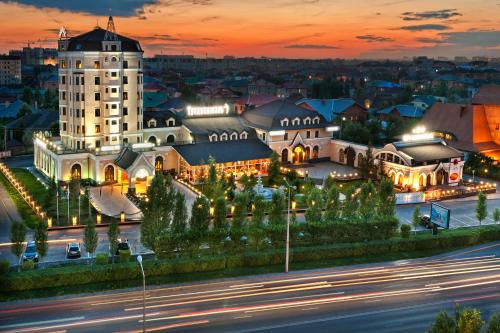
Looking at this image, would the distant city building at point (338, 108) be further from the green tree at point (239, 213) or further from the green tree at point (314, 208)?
the green tree at point (239, 213)

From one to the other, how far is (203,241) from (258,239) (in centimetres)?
487

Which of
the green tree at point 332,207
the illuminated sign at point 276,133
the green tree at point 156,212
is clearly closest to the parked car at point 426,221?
the green tree at point 332,207

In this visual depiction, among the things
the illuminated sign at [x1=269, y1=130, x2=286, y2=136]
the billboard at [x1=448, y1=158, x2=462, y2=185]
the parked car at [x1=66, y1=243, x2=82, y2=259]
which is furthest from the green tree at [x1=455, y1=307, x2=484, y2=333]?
the illuminated sign at [x1=269, y1=130, x2=286, y2=136]

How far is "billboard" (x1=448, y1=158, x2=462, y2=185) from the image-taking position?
79.8 m

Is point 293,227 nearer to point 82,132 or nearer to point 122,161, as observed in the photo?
point 122,161

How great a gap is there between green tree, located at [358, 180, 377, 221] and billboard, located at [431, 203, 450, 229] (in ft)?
23.0

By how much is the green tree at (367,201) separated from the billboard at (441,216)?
7.02 m

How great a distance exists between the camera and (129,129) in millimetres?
80625

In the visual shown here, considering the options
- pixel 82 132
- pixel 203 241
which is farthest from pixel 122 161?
pixel 203 241

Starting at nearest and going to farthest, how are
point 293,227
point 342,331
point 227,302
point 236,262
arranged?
1. point 342,331
2. point 227,302
3. point 236,262
4. point 293,227

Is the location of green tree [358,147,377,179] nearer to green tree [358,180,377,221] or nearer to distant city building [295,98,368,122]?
green tree [358,180,377,221]

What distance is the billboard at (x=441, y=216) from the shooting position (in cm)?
5591

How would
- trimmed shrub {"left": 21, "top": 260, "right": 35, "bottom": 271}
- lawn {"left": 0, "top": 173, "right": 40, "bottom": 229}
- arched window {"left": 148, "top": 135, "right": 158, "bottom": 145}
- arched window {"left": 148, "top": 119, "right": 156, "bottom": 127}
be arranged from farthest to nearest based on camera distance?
arched window {"left": 148, "top": 135, "right": 158, "bottom": 145}
arched window {"left": 148, "top": 119, "right": 156, "bottom": 127}
lawn {"left": 0, "top": 173, "right": 40, "bottom": 229}
trimmed shrub {"left": 21, "top": 260, "right": 35, "bottom": 271}

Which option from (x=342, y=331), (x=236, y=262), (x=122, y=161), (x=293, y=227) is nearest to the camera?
(x=342, y=331)
